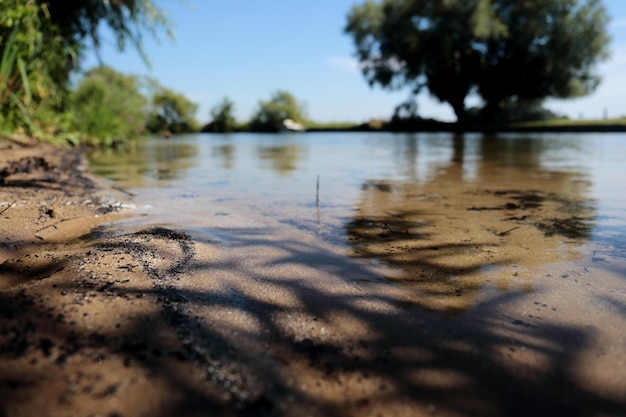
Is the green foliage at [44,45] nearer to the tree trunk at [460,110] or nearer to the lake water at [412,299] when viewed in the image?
the lake water at [412,299]

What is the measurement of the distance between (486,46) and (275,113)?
1496 inches

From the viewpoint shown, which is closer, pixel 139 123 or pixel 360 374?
pixel 360 374

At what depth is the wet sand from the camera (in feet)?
3.75

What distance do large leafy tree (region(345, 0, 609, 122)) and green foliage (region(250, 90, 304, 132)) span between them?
29921 millimetres

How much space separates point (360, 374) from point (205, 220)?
2164 millimetres

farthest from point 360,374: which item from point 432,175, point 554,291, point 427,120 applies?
point 427,120

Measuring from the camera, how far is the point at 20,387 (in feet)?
3.55

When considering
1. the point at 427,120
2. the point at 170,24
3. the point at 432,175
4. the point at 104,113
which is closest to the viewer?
the point at 432,175

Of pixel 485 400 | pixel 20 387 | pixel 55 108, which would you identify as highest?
pixel 55 108

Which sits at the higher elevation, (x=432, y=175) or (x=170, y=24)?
(x=170, y=24)

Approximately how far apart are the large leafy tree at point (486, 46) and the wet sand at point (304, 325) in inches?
1286

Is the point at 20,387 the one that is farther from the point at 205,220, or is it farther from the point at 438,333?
the point at 205,220

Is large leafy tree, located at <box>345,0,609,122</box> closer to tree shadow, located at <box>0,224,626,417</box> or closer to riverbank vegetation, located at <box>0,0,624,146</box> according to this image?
riverbank vegetation, located at <box>0,0,624,146</box>

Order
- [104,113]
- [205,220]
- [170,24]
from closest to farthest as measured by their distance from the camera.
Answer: [205,220] → [170,24] → [104,113]
